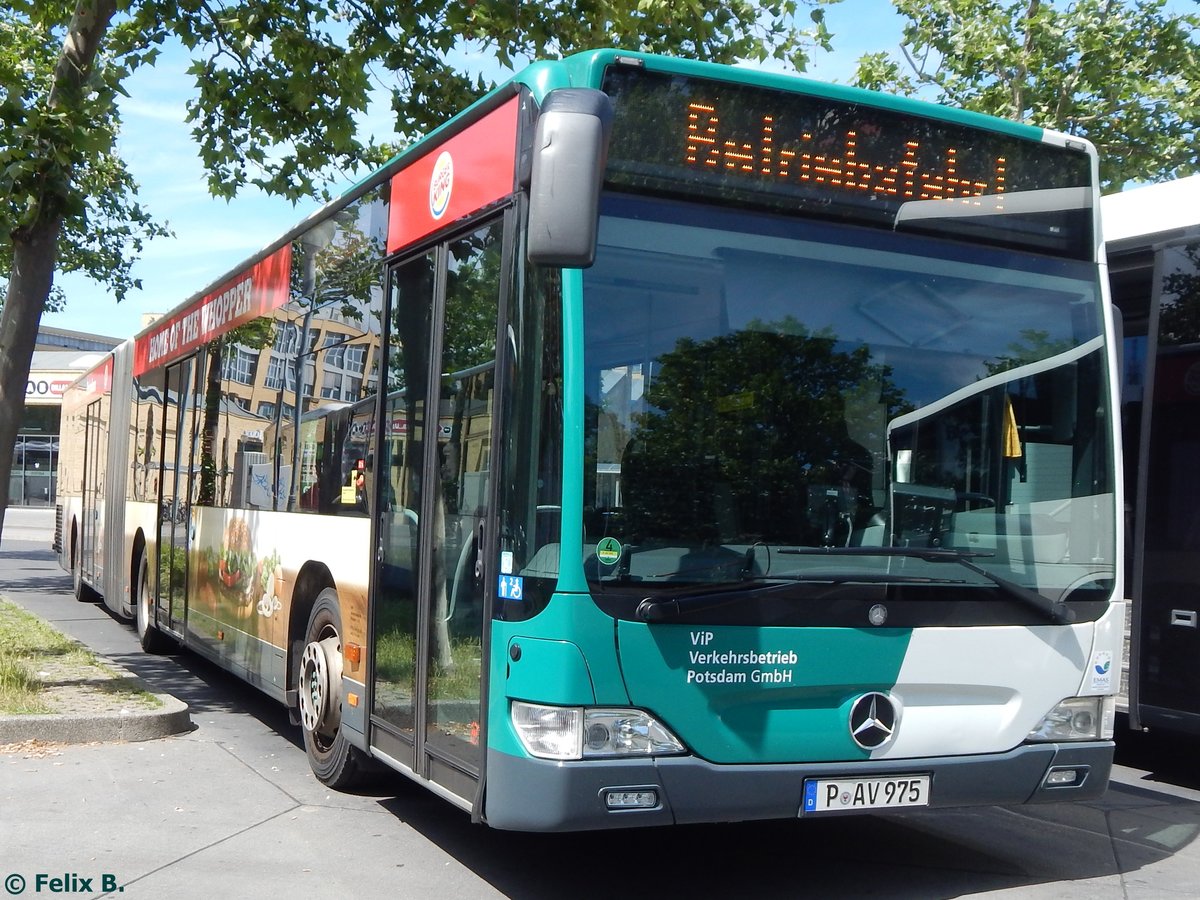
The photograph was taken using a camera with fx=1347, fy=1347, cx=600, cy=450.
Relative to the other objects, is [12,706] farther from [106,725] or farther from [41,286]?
[41,286]

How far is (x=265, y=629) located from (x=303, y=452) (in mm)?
Answer: 1345

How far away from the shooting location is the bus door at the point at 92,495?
52.7 feet

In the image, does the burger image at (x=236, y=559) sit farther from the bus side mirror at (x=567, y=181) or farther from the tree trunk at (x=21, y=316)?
the bus side mirror at (x=567, y=181)

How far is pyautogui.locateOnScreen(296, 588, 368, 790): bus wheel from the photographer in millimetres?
7109

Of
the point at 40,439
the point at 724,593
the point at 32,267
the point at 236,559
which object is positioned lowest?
the point at 236,559

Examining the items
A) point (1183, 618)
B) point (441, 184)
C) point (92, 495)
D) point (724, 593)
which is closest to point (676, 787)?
point (724, 593)


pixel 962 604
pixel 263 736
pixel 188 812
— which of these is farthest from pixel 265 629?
pixel 962 604

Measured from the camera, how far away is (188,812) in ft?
22.7

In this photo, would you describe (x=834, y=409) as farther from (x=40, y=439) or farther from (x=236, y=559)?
(x=40, y=439)

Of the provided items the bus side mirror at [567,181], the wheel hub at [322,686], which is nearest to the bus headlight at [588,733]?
the bus side mirror at [567,181]

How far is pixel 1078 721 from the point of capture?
219 inches

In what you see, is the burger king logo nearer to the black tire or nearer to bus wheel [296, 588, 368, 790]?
bus wheel [296, 588, 368, 790]

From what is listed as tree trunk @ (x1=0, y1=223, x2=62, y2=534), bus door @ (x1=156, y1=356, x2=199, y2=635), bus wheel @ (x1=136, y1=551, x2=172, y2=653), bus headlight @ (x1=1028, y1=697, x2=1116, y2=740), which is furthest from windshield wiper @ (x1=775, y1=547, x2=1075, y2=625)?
bus wheel @ (x1=136, y1=551, x2=172, y2=653)

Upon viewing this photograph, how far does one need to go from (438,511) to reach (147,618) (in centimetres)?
821
